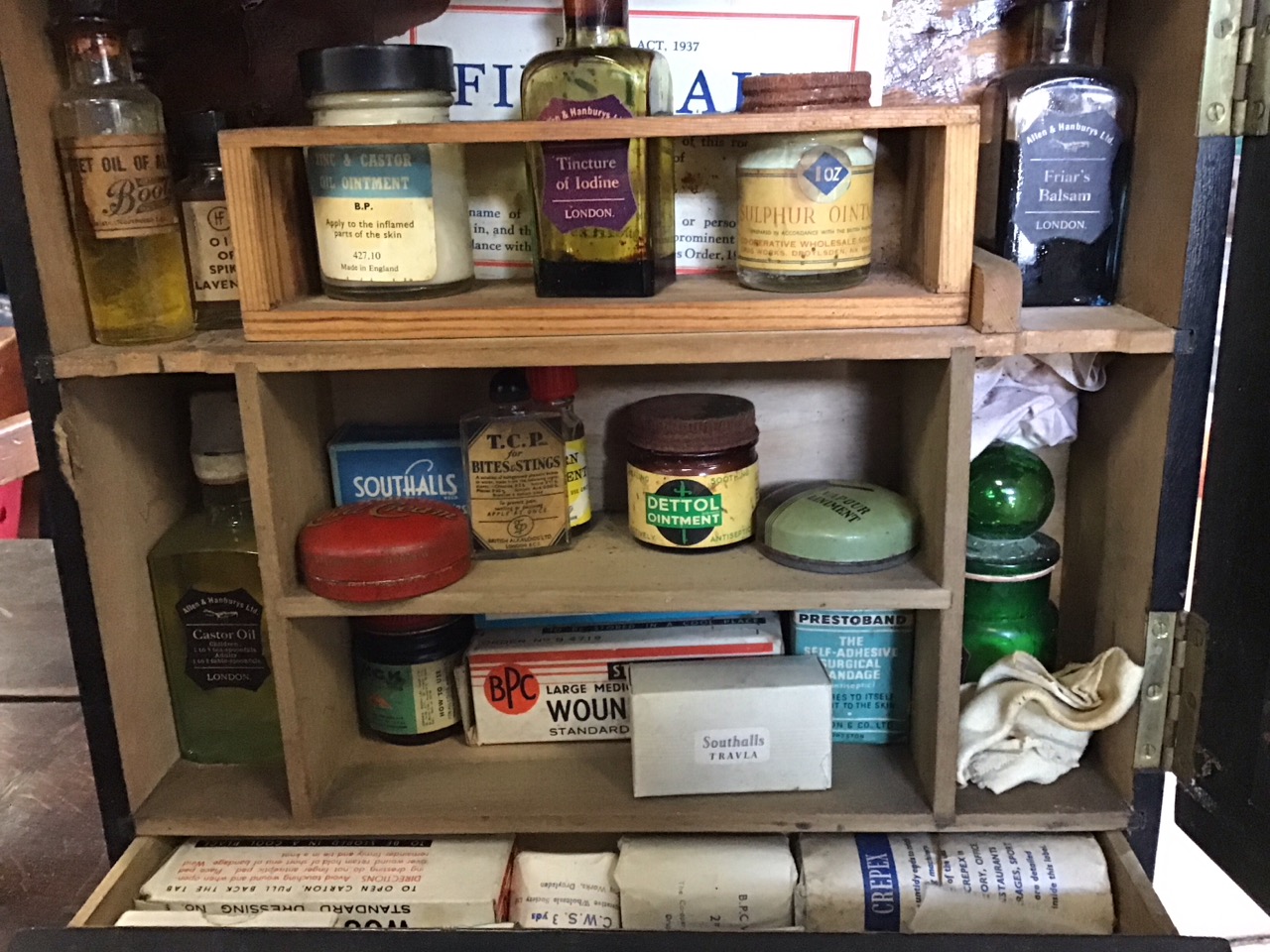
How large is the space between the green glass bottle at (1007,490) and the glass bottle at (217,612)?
588mm

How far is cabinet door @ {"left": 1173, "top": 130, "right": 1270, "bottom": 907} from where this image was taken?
0.73 meters

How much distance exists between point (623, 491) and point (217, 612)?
0.35m

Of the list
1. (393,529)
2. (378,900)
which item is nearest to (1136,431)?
(393,529)

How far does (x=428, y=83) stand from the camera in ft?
2.47

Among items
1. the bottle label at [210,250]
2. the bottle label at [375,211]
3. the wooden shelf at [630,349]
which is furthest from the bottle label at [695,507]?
the bottle label at [210,250]

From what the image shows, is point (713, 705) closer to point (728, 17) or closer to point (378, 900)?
point (378, 900)

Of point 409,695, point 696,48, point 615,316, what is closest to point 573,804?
point 409,695

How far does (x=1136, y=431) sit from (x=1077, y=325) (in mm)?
119

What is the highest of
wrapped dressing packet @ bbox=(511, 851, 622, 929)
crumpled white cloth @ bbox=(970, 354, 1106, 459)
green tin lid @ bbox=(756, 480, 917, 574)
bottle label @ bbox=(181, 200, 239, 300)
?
bottle label @ bbox=(181, 200, 239, 300)

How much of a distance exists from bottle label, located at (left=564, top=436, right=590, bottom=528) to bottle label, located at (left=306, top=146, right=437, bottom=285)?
188 millimetres

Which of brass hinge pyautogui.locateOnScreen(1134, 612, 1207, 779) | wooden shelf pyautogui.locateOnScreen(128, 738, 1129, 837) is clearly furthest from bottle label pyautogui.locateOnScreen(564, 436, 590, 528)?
brass hinge pyautogui.locateOnScreen(1134, 612, 1207, 779)

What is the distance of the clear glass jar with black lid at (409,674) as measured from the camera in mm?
933

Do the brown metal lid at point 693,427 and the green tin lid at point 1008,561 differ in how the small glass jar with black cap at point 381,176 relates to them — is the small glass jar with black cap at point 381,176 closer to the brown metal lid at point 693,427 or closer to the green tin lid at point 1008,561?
the brown metal lid at point 693,427

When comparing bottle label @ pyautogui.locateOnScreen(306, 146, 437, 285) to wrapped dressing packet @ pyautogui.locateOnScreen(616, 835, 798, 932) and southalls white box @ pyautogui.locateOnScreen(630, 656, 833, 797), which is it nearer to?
southalls white box @ pyautogui.locateOnScreen(630, 656, 833, 797)
